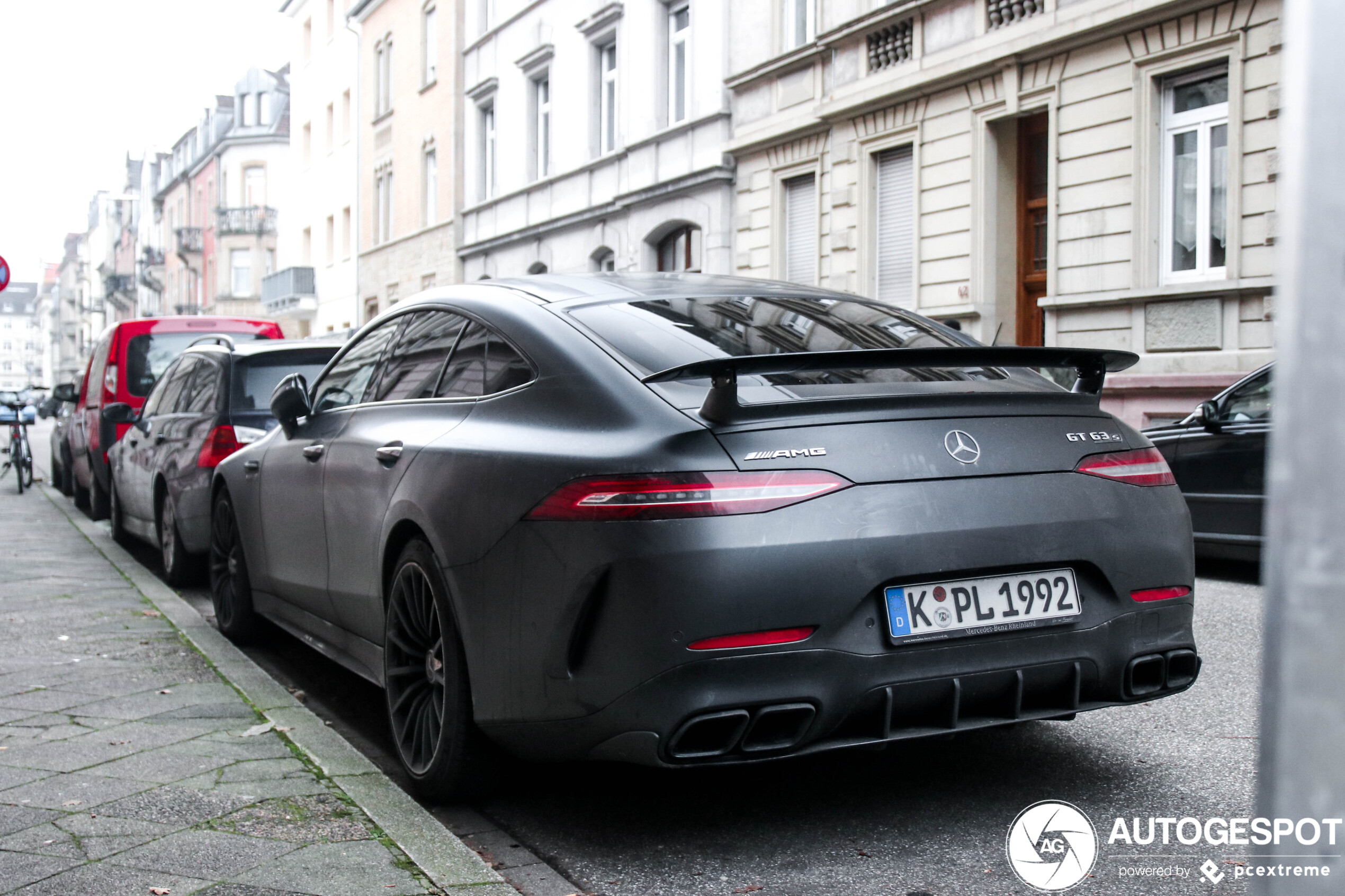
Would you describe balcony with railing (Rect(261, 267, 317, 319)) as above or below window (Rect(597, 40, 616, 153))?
below

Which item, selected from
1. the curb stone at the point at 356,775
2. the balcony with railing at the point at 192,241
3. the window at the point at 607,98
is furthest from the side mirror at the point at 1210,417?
the balcony with railing at the point at 192,241

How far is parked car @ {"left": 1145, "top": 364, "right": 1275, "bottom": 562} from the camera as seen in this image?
27.6ft

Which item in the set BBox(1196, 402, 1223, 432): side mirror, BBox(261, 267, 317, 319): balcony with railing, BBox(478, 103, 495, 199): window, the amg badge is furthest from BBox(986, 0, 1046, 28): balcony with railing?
BBox(261, 267, 317, 319): balcony with railing

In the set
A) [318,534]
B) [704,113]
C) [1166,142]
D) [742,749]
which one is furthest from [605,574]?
[704,113]

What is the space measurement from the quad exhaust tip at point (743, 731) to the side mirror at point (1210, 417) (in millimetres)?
6339

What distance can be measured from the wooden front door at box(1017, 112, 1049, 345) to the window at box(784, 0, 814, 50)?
15.2 ft

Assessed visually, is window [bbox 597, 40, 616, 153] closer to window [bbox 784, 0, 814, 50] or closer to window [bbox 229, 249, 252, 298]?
window [bbox 784, 0, 814, 50]

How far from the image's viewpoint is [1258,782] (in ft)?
3.28

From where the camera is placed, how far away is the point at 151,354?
12617mm

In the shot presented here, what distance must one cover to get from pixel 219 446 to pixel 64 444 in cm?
988

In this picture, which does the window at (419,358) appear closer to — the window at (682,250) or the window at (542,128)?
the window at (682,250)

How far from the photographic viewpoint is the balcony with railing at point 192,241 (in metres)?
72.1

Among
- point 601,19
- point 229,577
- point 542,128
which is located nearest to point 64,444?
point 229,577

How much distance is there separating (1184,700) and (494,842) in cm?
270
